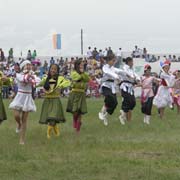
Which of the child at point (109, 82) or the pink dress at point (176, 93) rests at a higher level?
the child at point (109, 82)

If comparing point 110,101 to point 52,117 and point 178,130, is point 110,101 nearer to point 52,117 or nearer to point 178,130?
point 178,130

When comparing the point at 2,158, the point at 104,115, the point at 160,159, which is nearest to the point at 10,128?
the point at 104,115

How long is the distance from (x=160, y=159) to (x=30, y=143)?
322 cm

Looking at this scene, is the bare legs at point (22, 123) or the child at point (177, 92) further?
the child at point (177, 92)

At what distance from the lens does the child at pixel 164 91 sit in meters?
17.7

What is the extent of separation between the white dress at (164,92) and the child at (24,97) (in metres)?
6.66

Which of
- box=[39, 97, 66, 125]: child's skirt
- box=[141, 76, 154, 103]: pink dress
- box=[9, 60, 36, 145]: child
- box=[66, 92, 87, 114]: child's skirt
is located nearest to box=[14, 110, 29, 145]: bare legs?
box=[9, 60, 36, 145]: child

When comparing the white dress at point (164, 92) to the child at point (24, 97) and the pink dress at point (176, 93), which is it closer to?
the pink dress at point (176, 93)

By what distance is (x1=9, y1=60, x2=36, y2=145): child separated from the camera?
11.6 metres

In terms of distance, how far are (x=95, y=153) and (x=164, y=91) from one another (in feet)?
27.0

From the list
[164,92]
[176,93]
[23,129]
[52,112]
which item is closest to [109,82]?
[52,112]

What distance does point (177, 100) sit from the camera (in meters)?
19.9

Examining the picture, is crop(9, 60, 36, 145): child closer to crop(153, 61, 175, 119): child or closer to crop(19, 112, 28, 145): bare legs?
crop(19, 112, 28, 145): bare legs

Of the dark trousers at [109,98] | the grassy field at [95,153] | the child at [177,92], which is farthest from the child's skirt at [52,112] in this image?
the child at [177,92]
